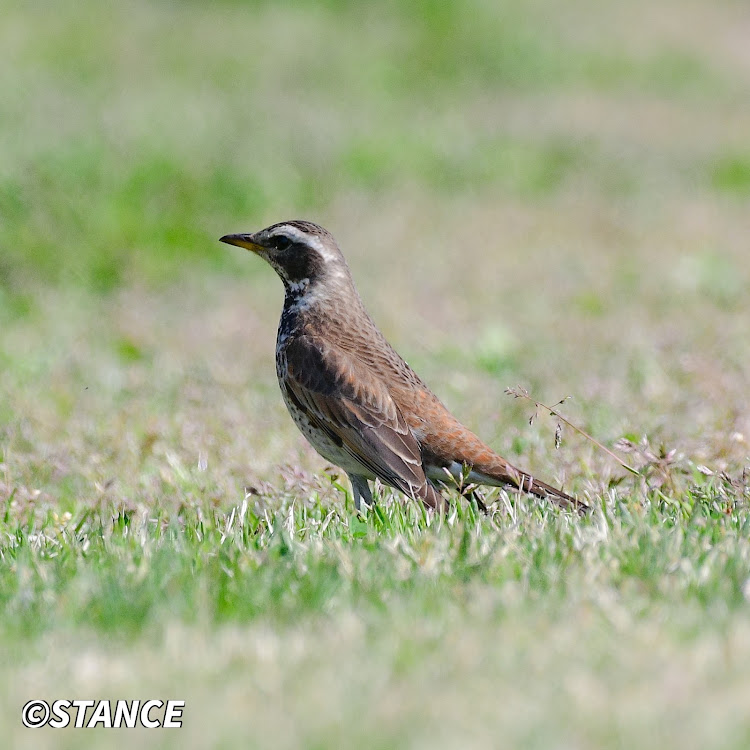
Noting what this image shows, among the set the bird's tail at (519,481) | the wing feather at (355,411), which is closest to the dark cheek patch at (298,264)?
the wing feather at (355,411)

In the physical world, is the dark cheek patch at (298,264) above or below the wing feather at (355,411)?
above

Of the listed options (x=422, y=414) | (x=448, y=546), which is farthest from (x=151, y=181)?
(x=448, y=546)

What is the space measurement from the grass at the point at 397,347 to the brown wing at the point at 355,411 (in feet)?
0.79

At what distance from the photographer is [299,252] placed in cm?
709

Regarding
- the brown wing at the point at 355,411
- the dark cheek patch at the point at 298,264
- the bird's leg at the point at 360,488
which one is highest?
the dark cheek patch at the point at 298,264

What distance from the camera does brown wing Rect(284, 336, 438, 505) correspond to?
604 cm

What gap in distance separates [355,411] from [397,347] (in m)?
4.63

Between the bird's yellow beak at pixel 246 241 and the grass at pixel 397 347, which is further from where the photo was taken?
the bird's yellow beak at pixel 246 241

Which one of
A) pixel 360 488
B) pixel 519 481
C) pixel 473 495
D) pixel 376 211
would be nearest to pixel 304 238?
pixel 360 488

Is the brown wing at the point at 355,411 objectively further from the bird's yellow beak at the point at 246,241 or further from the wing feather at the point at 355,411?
the bird's yellow beak at the point at 246,241

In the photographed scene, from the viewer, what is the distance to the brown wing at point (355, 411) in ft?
19.8

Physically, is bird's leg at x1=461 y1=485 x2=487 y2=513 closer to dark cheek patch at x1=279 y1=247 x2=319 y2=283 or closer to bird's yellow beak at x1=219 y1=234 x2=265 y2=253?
dark cheek patch at x1=279 y1=247 x2=319 y2=283

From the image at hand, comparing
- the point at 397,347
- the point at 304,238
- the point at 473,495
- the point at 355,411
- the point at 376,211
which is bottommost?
the point at 473,495

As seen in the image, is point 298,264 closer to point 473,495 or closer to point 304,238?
point 304,238
